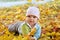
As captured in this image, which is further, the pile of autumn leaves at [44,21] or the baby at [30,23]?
the pile of autumn leaves at [44,21]

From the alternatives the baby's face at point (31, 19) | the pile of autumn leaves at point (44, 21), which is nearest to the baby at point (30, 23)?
the baby's face at point (31, 19)

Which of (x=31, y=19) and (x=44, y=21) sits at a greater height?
(x=31, y=19)

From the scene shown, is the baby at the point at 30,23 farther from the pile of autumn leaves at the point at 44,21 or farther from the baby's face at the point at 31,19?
the pile of autumn leaves at the point at 44,21

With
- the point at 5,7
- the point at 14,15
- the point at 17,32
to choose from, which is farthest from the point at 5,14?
the point at 17,32

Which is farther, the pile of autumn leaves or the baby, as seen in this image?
the pile of autumn leaves

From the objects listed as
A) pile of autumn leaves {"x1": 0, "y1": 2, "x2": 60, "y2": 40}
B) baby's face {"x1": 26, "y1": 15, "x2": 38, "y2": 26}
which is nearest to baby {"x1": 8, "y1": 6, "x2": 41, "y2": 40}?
baby's face {"x1": 26, "y1": 15, "x2": 38, "y2": 26}

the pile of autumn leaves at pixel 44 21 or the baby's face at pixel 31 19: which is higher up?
the baby's face at pixel 31 19

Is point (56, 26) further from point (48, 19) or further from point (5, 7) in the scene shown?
point (5, 7)

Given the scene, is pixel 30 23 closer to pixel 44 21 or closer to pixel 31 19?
pixel 31 19

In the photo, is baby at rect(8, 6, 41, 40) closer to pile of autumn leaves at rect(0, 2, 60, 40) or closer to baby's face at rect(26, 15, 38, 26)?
baby's face at rect(26, 15, 38, 26)

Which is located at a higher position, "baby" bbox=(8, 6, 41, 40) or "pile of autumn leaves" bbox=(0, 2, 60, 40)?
"baby" bbox=(8, 6, 41, 40)

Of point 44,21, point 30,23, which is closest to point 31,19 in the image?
point 30,23

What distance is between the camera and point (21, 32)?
2.70m

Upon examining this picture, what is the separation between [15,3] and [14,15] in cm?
113
